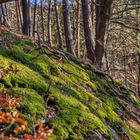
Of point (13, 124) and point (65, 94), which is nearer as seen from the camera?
point (13, 124)

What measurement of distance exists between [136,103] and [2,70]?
432 cm

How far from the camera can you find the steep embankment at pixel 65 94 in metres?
5.10

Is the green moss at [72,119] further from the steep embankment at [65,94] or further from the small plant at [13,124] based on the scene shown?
the small plant at [13,124]

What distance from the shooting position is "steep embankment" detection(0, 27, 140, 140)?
5.10 metres

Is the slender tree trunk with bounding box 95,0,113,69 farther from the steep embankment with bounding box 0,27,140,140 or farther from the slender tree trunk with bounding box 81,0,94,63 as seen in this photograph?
the steep embankment with bounding box 0,27,140,140

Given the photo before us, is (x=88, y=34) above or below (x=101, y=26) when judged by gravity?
below

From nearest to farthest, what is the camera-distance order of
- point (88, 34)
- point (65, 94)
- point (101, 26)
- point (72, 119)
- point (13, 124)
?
1. point (13, 124)
2. point (72, 119)
3. point (65, 94)
4. point (101, 26)
5. point (88, 34)

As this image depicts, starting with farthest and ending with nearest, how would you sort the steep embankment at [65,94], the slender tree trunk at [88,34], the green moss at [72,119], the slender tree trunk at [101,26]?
the slender tree trunk at [88,34], the slender tree trunk at [101,26], the steep embankment at [65,94], the green moss at [72,119]

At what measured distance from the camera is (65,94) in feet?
20.1

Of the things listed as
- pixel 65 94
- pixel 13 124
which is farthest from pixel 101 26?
pixel 13 124

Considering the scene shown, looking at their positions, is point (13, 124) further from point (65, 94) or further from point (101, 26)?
point (101, 26)

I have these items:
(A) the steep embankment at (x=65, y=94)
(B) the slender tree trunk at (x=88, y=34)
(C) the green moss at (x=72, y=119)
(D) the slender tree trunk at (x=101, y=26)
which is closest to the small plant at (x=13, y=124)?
(A) the steep embankment at (x=65, y=94)

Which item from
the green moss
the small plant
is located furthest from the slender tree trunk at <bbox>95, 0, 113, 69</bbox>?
the small plant

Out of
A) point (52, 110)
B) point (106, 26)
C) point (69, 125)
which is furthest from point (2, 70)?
point (106, 26)
